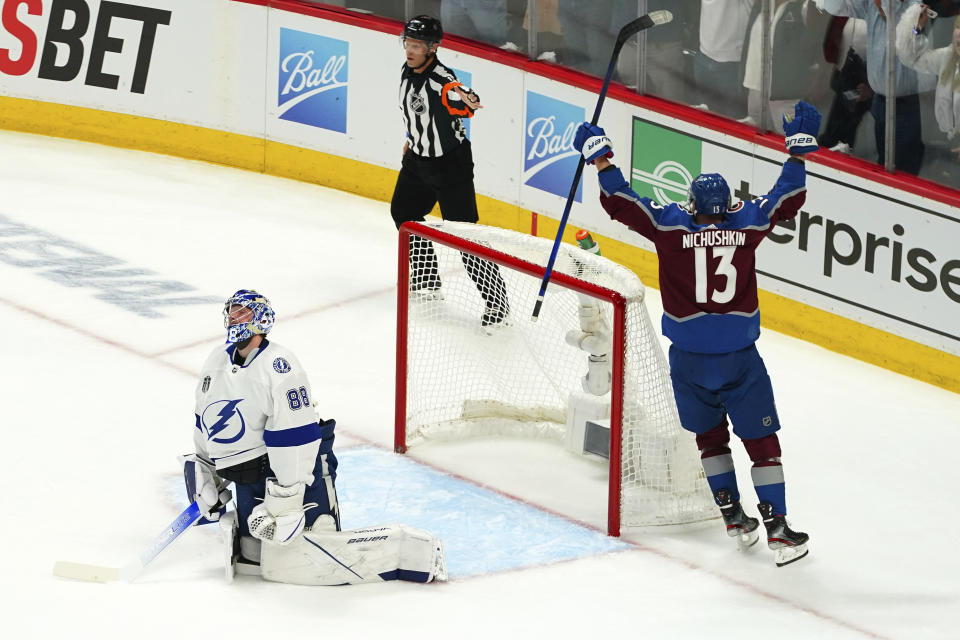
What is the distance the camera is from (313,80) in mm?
10477

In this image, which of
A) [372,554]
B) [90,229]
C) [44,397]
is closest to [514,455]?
[372,554]

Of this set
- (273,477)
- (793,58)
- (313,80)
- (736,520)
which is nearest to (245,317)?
(273,477)

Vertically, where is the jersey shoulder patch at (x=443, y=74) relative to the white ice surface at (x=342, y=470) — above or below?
above

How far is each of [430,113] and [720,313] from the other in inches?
111

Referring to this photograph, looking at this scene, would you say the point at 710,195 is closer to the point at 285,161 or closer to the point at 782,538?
the point at 782,538

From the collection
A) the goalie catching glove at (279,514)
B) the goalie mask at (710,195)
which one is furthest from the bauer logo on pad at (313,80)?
the goalie catching glove at (279,514)

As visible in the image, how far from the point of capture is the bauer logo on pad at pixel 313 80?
10.4 metres

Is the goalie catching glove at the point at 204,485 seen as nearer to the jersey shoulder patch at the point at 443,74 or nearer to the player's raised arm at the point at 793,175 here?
the player's raised arm at the point at 793,175

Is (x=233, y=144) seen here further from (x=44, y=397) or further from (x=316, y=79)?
(x=44, y=397)

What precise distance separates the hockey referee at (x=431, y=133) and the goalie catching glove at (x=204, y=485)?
2.64 metres

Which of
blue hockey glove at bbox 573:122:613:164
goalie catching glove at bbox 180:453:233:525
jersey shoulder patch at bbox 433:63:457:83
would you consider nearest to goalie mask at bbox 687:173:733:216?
blue hockey glove at bbox 573:122:613:164

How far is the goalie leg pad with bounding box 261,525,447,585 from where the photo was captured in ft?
18.0

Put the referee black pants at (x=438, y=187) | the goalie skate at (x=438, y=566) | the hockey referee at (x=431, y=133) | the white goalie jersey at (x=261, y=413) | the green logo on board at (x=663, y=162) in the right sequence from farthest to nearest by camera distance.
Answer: the green logo on board at (x=663, y=162)
the referee black pants at (x=438, y=187)
the hockey referee at (x=431, y=133)
the goalie skate at (x=438, y=566)
the white goalie jersey at (x=261, y=413)

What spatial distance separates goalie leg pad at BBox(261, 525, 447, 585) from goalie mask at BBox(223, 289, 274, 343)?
688 millimetres
